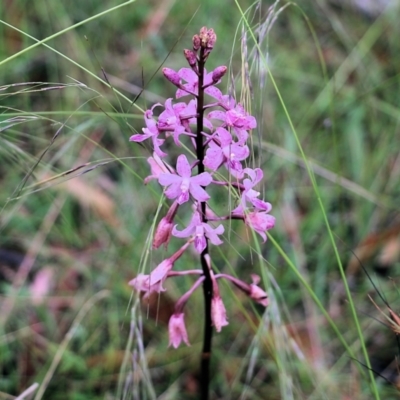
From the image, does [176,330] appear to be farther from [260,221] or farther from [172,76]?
[172,76]

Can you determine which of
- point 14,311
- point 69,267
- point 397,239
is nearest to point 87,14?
point 69,267

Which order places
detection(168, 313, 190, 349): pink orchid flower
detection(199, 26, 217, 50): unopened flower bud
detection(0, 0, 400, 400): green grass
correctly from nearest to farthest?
detection(199, 26, 217, 50): unopened flower bud < detection(168, 313, 190, 349): pink orchid flower < detection(0, 0, 400, 400): green grass

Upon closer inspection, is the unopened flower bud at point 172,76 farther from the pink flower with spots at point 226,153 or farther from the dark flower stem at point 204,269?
the pink flower with spots at point 226,153

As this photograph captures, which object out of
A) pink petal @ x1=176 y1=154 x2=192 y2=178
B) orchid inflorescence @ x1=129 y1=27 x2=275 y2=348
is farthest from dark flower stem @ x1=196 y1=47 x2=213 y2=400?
pink petal @ x1=176 y1=154 x2=192 y2=178

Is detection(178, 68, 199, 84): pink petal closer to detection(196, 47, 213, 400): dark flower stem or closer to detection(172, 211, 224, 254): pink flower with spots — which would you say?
detection(196, 47, 213, 400): dark flower stem

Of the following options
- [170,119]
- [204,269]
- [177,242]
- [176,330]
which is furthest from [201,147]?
[177,242]

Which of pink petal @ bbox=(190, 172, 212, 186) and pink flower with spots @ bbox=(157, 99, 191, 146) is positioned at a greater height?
pink flower with spots @ bbox=(157, 99, 191, 146)
